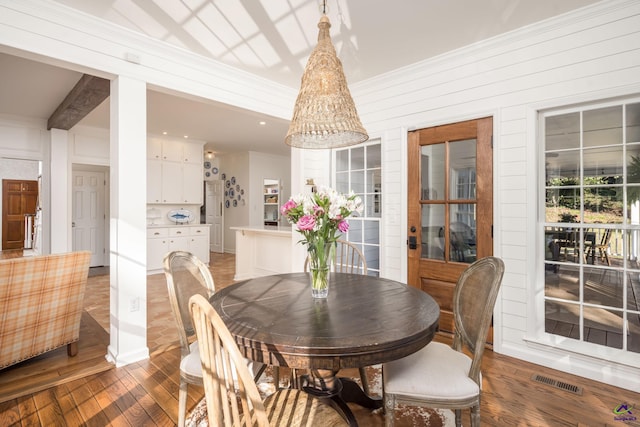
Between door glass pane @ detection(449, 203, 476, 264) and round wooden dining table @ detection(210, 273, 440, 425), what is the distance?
136cm

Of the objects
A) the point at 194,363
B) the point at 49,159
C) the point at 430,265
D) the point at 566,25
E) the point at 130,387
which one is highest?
the point at 566,25

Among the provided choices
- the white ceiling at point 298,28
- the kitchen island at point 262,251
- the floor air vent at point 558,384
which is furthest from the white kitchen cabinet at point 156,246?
the floor air vent at point 558,384

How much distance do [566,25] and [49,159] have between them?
23.8ft

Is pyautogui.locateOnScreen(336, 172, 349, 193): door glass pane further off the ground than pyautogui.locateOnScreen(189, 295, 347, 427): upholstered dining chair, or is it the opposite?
pyautogui.locateOnScreen(336, 172, 349, 193): door glass pane

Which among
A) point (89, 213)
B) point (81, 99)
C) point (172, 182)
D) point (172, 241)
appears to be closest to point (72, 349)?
point (81, 99)

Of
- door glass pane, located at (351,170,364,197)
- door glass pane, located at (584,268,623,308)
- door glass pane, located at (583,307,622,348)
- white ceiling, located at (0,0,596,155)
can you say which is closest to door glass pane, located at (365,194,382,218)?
door glass pane, located at (351,170,364,197)

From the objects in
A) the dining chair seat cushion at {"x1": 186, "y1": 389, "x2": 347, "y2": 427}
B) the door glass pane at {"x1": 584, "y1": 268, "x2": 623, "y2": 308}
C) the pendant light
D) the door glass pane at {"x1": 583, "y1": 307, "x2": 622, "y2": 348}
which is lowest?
the door glass pane at {"x1": 583, "y1": 307, "x2": 622, "y2": 348}

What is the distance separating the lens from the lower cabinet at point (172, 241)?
244 inches

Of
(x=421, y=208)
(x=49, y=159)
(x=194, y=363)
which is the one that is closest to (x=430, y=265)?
(x=421, y=208)

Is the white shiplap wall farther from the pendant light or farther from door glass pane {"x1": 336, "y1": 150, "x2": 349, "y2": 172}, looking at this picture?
the pendant light

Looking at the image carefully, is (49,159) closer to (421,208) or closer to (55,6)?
(55,6)

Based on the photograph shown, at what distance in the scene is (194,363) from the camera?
5.34 ft

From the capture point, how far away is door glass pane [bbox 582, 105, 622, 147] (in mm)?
2426

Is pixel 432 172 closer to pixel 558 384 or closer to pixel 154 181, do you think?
pixel 558 384
